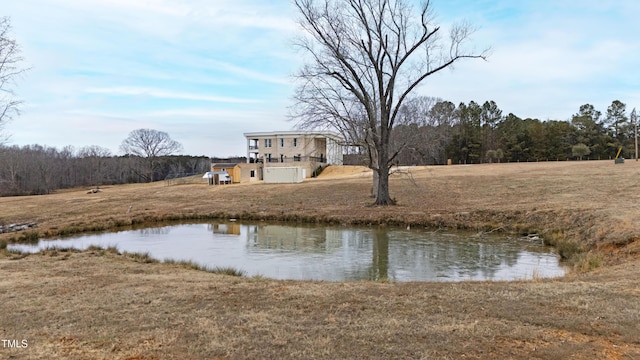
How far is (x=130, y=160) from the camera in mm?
91625

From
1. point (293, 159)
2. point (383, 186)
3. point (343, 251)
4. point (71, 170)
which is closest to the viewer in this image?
point (343, 251)

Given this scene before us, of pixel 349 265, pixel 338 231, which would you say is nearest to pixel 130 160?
pixel 338 231

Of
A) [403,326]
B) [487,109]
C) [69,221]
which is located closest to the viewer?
[403,326]

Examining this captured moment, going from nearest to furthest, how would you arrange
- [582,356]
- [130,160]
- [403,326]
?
[582,356] < [403,326] < [130,160]

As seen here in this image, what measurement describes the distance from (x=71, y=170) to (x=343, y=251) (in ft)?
281

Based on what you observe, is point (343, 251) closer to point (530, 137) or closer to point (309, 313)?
point (309, 313)

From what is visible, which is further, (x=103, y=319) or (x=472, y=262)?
(x=472, y=262)

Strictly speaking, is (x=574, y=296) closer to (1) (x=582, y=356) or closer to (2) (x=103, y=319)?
(1) (x=582, y=356)

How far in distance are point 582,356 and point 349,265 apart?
760cm

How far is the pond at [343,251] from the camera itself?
410 inches

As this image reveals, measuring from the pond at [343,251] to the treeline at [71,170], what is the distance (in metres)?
54.8

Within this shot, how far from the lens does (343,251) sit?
533 inches

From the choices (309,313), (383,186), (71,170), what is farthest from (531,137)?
(71,170)

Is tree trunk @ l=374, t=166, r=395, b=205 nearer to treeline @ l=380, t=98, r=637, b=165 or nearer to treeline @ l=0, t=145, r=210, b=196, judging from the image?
treeline @ l=380, t=98, r=637, b=165
